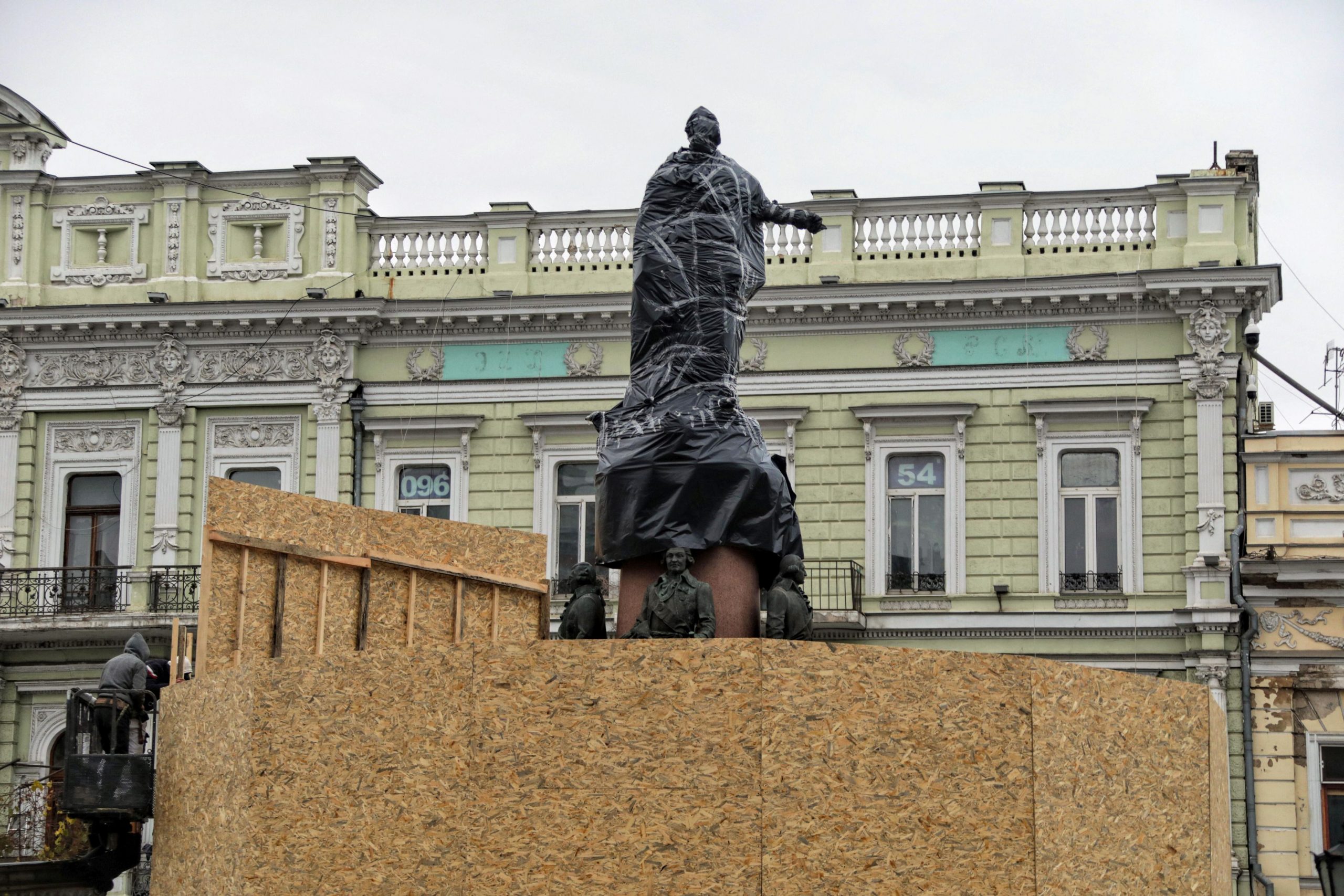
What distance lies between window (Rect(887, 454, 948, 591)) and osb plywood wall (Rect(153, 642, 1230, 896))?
1761cm

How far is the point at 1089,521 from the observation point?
96.2ft

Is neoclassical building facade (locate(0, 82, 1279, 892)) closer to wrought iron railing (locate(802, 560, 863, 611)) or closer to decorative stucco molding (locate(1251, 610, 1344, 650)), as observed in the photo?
wrought iron railing (locate(802, 560, 863, 611))

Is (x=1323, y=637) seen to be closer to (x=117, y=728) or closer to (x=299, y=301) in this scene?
(x=299, y=301)

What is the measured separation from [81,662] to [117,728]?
15.7 m

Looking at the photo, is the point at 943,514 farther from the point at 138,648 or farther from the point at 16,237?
the point at 138,648

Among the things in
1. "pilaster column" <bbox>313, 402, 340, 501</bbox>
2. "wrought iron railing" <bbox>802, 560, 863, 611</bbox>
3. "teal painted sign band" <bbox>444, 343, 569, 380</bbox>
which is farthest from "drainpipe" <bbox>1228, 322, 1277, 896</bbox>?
"pilaster column" <bbox>313, 402, 340, 501</bbox>

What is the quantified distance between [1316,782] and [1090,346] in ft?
20.9

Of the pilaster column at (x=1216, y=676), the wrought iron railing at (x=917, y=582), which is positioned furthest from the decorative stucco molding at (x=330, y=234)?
the pilaster column at (x=1216, y=676)

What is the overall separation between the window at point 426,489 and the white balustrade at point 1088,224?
344 inches

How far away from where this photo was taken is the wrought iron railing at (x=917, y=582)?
97.2 ft

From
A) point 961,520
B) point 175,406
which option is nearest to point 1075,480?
point 961,520

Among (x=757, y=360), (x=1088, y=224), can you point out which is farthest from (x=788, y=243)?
(x=1088, y=224)

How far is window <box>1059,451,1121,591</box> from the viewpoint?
2920 cm

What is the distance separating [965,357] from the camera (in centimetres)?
2981
